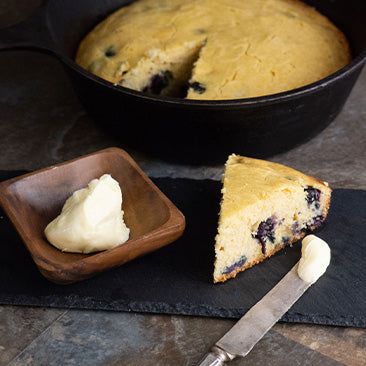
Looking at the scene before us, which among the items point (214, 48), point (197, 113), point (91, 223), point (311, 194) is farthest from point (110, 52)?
point (311, 194)

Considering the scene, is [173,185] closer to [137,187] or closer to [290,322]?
[137,187]

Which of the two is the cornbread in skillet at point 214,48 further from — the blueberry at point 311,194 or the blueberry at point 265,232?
the blueberry at point 265,232

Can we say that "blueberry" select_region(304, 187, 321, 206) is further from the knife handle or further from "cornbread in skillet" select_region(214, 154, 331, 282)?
the knife handle

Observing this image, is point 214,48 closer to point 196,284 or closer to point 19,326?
point 196,284

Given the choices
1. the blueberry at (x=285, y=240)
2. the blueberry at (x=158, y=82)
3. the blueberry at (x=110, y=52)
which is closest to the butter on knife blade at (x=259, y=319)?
the blueberry at (x=285, y=240)

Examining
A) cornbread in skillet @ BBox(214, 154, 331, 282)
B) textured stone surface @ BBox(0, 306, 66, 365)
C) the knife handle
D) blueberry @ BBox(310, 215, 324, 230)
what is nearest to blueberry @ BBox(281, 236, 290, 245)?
cornbread in skillet @ BBox(214, 154, 331, 282)

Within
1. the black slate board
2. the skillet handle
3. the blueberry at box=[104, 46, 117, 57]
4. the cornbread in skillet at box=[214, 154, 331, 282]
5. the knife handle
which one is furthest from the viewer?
the blueberry at box=[104, 46, 117, 57]
